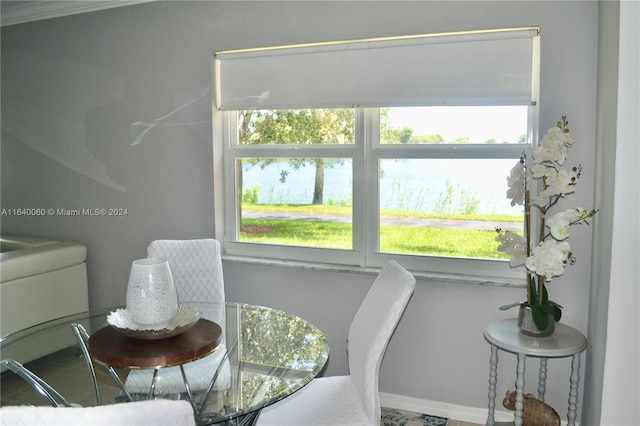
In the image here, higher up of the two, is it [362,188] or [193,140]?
[193,140]

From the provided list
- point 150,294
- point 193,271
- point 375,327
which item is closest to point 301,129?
point 193,271

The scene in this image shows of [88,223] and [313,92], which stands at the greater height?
[313,92]

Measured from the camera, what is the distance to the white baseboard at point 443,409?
2.71m

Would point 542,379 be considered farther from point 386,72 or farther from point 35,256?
point 35,256

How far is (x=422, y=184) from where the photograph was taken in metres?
2.87

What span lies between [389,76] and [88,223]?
2.40 meters

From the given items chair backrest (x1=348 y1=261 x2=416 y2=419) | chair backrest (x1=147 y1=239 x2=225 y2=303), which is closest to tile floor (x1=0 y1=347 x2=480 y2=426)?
chair backrest (x1=147 y1=239 x2=225 y2=303)

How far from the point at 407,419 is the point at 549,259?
1236 mm

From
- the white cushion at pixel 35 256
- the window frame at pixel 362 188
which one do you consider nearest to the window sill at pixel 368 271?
the window frame at pixel 362 188

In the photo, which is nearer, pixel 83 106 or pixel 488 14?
pixel 488 14

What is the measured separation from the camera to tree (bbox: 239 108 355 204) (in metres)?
3.02

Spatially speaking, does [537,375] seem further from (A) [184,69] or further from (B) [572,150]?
(A) [184,69]

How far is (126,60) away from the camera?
343cm

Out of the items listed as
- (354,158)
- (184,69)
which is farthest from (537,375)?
(184,69)
